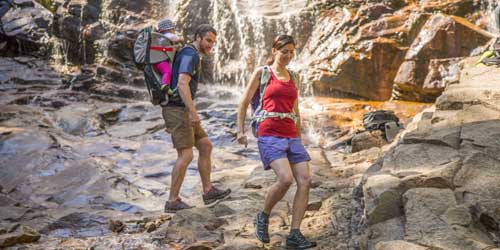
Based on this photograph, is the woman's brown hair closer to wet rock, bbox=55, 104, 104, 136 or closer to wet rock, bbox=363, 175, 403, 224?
wet rock, bbox=363, 175, 403, 224

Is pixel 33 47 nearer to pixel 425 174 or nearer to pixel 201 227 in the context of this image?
pixel 201 227

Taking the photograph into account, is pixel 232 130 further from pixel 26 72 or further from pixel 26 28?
pixel 26 28

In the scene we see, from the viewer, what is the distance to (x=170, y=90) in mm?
5055

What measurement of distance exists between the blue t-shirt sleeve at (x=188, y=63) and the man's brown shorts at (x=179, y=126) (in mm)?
442

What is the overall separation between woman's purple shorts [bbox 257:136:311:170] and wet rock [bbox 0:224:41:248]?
8.18ft

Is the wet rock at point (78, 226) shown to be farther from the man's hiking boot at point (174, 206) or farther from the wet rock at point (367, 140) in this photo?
the wet rock at point (367, 140)

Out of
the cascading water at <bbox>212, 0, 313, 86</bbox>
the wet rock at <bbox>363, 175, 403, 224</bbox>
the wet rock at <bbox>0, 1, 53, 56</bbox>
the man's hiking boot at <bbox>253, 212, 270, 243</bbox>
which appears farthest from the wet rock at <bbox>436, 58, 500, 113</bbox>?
the wet rock at <bbox>0, 1, 53, 56</bbox>

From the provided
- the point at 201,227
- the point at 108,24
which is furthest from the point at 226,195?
the point at 108,24

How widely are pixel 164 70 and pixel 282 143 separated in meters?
1.76

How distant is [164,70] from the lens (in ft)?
16.6

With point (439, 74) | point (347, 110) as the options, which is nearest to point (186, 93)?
point (347, 110)

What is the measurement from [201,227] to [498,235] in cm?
257

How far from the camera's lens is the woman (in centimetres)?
388

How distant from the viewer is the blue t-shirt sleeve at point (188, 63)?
16.2 feet
